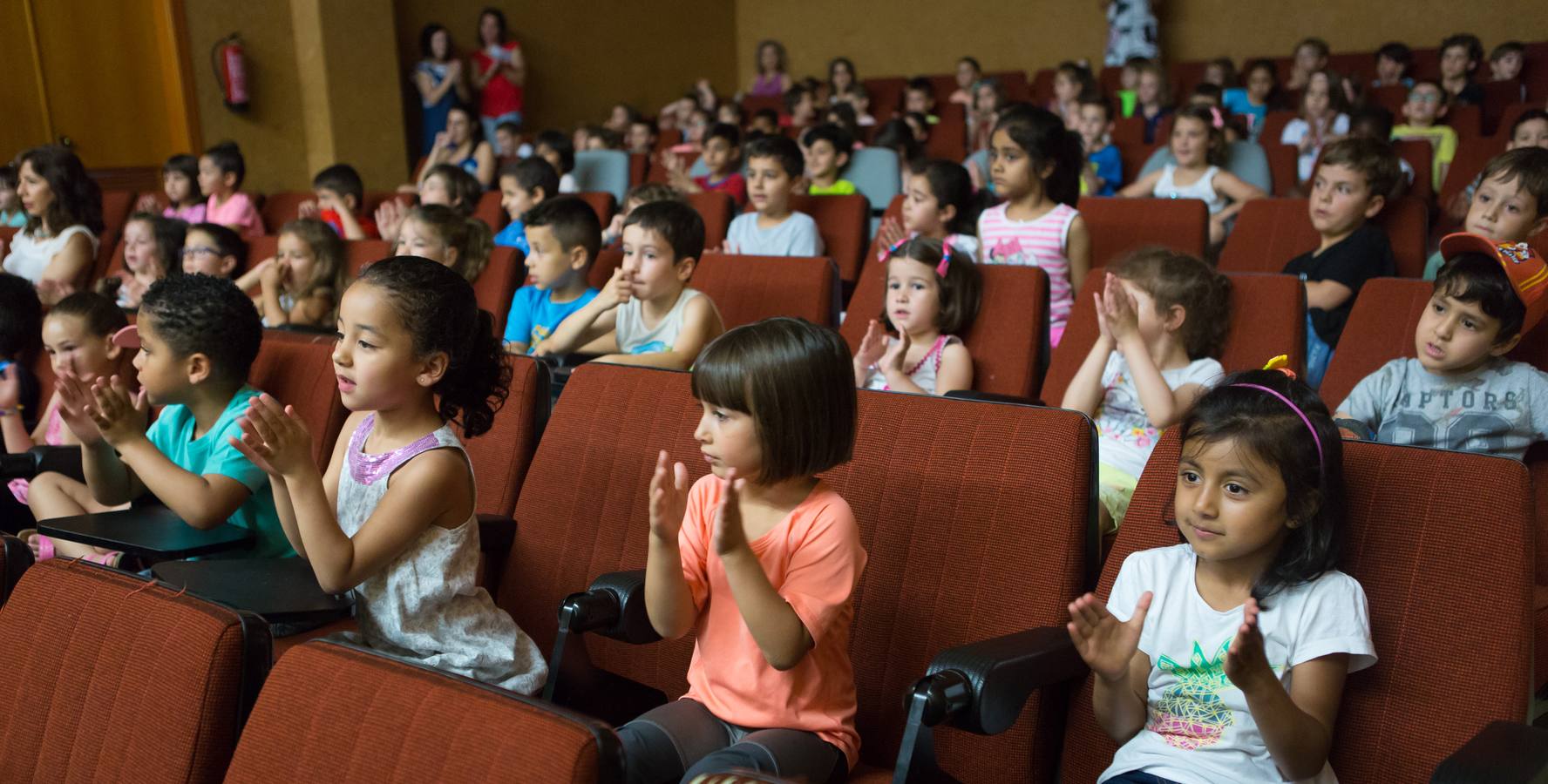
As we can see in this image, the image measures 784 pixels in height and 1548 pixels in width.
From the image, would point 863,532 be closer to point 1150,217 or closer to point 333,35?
point 1150,217

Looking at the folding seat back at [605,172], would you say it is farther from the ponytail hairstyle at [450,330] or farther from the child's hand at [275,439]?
the child's hand at [275,439]

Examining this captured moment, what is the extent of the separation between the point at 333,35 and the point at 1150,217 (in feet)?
20.5

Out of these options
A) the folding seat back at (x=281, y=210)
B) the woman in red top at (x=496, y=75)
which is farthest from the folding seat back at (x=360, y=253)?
the woman in red top at (x=496, y=75)

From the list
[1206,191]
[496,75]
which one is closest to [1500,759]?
[1206,191]

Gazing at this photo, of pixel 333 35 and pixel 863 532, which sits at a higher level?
pixel 333 35

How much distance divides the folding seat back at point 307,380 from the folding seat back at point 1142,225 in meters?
2.04

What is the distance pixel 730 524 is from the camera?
127 centimetres

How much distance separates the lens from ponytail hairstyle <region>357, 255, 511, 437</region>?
167cm

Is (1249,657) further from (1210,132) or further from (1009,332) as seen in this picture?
(1210,132)

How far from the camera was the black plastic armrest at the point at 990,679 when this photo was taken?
125cm

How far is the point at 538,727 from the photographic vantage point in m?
0.90

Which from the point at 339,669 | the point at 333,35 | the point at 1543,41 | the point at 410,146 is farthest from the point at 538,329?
the point at 1543,41

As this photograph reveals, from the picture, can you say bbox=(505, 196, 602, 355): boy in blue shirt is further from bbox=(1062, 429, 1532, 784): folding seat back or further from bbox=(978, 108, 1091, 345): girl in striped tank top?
bbox=(1062, 429, 1532, 784): folding seat back

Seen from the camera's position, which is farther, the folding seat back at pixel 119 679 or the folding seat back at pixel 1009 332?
the folding seat back at pixel 1009 332
